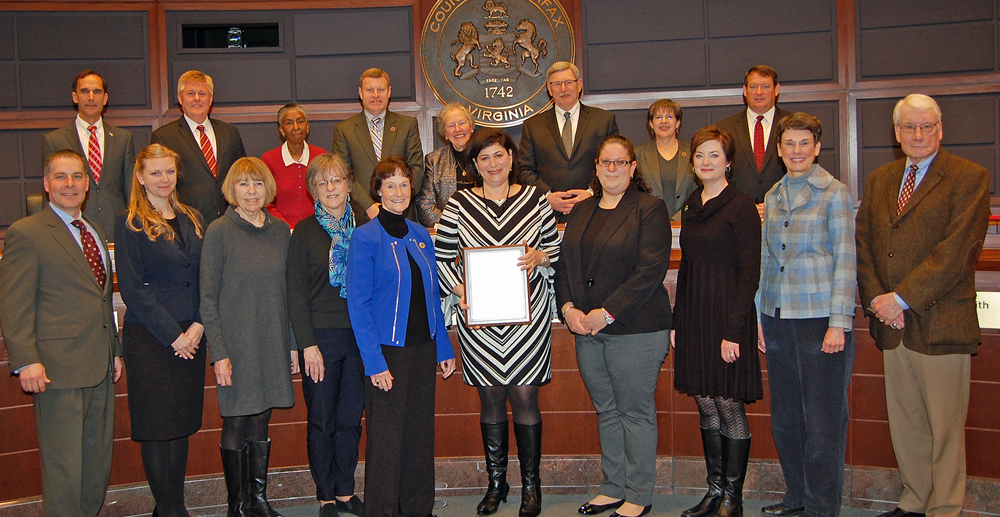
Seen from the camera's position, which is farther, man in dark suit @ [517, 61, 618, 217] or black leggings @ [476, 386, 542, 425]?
man in dark suit @ [517, 61, 618, 217]

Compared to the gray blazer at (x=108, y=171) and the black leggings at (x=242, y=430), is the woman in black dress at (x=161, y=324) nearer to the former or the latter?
the black leggings at (x=242, y=430)

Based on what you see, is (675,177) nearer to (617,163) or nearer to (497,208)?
(617,163)

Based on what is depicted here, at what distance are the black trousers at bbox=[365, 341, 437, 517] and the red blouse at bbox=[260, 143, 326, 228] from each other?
186 centimetres

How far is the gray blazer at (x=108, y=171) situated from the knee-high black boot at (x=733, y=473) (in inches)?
162

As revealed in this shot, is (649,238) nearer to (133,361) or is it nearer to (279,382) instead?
(279,382)

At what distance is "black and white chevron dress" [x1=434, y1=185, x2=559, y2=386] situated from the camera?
3.07 m

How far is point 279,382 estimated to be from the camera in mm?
3086

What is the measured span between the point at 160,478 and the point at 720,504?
8.23ft

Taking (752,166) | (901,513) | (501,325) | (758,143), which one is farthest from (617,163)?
(901,513)

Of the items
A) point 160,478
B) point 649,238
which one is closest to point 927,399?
point 649,238

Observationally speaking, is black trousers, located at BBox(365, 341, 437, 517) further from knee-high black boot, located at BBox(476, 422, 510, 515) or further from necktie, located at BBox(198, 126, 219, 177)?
necktie, located at BBox(198, 126, 219, 177)

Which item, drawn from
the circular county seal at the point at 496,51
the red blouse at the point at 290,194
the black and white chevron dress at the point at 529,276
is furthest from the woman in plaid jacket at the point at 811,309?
the circular county seal at the point at 496,51

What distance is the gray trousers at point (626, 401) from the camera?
3.00 meters

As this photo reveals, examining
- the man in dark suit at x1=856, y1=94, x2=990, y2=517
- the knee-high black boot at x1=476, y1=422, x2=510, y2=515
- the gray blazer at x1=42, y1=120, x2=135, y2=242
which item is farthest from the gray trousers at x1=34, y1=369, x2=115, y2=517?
the man in dark suit at x1=856, y1=94, x2=990, y2=517
